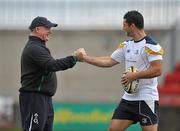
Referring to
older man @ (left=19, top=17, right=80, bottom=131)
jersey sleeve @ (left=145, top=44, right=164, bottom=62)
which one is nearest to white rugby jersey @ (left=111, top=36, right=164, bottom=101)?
jersey sleeve @ (left=145, top=44, right=164, bottom=62)

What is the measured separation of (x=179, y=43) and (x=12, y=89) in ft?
19.0

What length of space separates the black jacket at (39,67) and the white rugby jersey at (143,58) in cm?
79

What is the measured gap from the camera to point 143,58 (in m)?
10.8

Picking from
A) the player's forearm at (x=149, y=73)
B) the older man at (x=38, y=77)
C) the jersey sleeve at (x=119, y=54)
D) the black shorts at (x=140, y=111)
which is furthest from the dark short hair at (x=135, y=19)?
the black shorts at (x=140, y=111)

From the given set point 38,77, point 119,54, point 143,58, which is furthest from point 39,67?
point 143,58

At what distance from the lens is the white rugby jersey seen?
10.7 meters

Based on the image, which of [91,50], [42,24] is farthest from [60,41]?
[42,24]

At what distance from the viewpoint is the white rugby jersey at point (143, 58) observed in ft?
35.2

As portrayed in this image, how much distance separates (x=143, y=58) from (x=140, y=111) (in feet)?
2.45

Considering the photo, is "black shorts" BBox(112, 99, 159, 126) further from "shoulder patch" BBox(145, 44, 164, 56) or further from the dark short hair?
the dark short hair

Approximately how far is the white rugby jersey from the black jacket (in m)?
0.79

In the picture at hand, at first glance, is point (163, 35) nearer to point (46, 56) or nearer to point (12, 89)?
point (12, 89)

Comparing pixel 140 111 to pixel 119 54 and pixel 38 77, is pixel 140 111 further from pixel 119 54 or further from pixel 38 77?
pixel 38 77

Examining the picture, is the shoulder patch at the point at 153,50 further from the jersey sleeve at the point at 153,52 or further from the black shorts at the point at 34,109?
the black shorts at the point at 34,109
